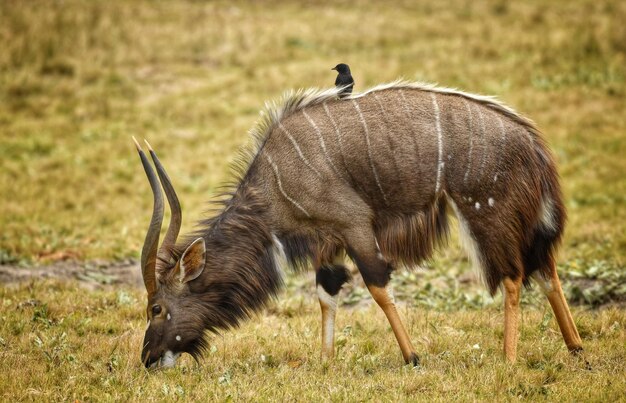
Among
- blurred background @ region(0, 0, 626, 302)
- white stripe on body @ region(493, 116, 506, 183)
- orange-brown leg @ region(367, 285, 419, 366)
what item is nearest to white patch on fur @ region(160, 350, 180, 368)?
orange-brown leg @ region(367, 285, 419, 366)

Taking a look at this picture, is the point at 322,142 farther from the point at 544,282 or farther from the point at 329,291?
the point at 544,282

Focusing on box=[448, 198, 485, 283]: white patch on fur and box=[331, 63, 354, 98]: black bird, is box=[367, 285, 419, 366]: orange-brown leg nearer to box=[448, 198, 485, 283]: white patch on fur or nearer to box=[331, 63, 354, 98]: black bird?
box=[448, 198, 485, 283]: white patch on fur

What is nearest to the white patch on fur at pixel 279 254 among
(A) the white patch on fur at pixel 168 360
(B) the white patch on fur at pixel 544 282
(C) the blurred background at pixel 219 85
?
(A) the white patch on fur at pixel 168 360

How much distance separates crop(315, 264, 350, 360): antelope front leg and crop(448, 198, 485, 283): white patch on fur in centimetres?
102

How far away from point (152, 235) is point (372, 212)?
1.59 metres

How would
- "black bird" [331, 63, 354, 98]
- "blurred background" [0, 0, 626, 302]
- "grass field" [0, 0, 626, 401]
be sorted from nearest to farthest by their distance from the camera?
1. "grass field" [0, 0, 626, 401]
2. "black bird" [331, 63, 354, 98]
3. "blurred background" [0, 0, 626, 302]

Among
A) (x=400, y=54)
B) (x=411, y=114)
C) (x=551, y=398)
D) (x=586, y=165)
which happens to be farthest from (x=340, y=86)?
(x=400, y=54)

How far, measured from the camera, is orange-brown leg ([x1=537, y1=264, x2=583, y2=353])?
6.03m

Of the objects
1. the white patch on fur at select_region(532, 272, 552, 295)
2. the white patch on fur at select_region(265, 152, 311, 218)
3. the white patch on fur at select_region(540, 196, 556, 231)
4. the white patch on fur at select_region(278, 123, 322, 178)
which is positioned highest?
the white patch on fur at select_region(278, 123, 322, 178)

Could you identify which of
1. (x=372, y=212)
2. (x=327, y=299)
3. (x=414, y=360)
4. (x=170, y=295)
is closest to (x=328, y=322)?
(x=327, y=299)

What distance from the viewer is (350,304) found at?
26.6ft

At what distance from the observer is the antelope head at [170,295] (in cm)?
582

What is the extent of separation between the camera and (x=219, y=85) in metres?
17.4

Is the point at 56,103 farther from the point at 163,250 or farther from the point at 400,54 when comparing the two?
the point at 163,250
